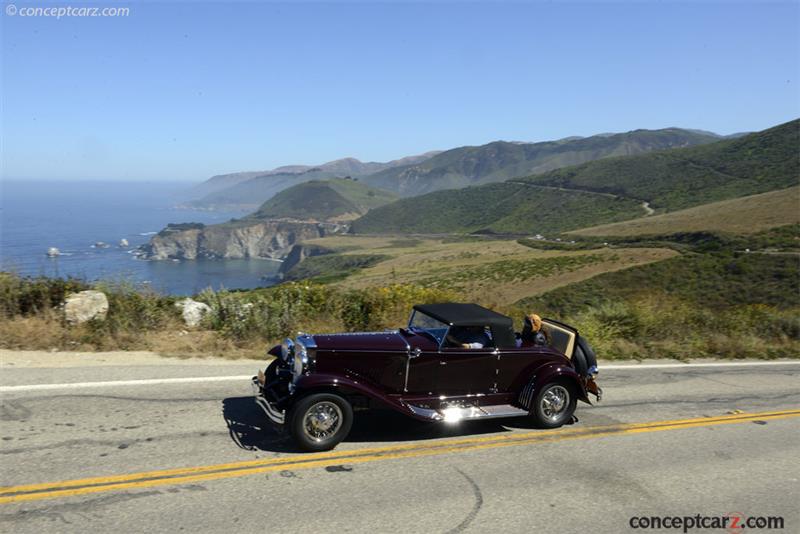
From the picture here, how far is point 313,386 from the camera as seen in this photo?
594 centimetres

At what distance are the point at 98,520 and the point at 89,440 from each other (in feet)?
5.42

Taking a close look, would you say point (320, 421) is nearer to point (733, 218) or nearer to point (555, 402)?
point (555, 402)

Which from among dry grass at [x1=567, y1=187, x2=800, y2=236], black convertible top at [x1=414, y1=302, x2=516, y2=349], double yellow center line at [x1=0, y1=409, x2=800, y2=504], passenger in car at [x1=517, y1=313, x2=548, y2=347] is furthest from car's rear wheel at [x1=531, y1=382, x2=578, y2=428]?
dry grass at [x1=567, y1=187, x2=800, y2=236]

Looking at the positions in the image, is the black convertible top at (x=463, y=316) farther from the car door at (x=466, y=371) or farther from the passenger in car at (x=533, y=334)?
the passenger in car at (x=533, y=334)

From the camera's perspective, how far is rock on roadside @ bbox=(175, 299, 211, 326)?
1062 cm

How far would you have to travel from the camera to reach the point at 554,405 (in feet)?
24.3

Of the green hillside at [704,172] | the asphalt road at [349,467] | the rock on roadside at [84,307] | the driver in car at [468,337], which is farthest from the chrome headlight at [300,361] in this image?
the green hillside at [704,172]

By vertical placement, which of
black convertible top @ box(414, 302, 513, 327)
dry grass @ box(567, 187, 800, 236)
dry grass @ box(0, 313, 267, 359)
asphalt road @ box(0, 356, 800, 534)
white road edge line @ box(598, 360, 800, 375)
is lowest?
white road edge line @ box(598, 360, 800, 375)

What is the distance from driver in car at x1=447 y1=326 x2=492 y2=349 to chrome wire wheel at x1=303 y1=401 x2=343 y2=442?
1713 millimetres

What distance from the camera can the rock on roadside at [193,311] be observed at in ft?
34.8

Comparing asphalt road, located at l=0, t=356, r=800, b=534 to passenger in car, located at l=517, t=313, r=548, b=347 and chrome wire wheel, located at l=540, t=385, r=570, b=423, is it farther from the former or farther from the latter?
passenger in car, located at l=517, t=313, r=548, b=347

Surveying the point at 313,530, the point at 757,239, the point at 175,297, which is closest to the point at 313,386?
the point at 313,530

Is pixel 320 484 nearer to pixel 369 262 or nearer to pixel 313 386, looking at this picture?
pixel 313 386

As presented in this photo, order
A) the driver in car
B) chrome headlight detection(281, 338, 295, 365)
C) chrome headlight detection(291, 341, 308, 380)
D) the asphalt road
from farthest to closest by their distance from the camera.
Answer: the driver in car
chrome headlight detection(281, 338, 295, 365)
chrome headlight detection(291, 341, 308, 380)
the asphalt road
